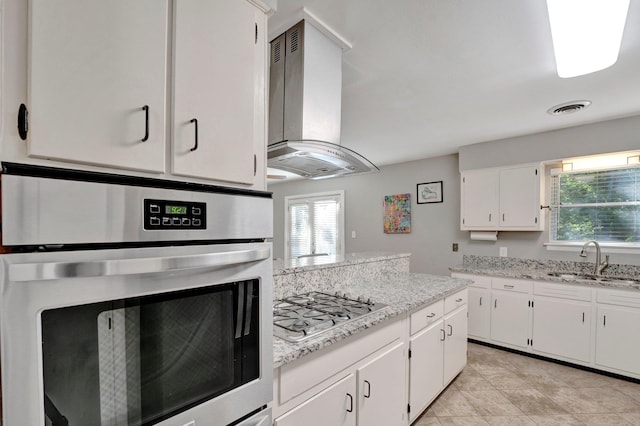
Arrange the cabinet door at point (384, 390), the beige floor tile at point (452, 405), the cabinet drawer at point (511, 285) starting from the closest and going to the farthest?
the cabinet door at point (384, 390) → the beige floor tile at point (452, 405) → the cabinet drawer at point (511, 285)

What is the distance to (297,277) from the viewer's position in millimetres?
1966

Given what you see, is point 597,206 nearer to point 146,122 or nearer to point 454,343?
point 454,343

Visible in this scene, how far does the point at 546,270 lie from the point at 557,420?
1781mm

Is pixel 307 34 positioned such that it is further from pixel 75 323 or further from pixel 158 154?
pixel 75 323

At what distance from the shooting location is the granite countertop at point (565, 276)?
2762 millimetres

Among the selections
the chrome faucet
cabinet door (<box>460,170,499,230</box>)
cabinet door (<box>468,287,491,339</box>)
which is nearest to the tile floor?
cabinet door (<box>468,287,491,339</box>)

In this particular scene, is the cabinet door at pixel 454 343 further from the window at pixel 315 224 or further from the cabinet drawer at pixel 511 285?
the window at pixel 315 224

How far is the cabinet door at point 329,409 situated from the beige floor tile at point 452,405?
1201 millimetres

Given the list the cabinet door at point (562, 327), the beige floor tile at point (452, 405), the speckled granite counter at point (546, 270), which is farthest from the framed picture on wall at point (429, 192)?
the beige floor tile at point (452, 405)

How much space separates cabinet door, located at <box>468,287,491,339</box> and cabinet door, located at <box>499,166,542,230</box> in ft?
2.77

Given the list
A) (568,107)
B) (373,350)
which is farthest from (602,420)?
(568,107)

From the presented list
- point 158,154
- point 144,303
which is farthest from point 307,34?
point 144,303

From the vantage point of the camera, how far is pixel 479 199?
3.80 m

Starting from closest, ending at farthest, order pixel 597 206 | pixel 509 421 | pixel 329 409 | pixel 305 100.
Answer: pixel 329 409 < pixel 305 100 < pixel 509 421 < pixel 597 206
